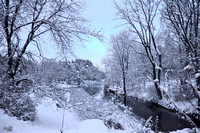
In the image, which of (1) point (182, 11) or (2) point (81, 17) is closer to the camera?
(2) point (81, 17)

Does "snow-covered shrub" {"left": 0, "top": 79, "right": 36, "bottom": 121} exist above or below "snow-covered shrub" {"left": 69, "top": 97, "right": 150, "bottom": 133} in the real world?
above

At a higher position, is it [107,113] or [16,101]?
[16,101]

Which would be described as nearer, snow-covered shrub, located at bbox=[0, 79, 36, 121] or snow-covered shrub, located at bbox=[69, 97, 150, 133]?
snow-covered shrub, located at bbox=[0, 79, 36, 121]

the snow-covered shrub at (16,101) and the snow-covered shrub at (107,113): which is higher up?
the snow-covered shrub at (16,101)

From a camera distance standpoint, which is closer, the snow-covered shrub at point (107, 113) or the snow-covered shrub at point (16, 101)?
the snow-covered shrub at point (16, 101)

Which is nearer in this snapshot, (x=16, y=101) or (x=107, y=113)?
(x=16, y=101)

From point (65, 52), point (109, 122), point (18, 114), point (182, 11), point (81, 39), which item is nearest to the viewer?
point (81, 39)

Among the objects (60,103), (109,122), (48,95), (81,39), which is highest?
(81,39)

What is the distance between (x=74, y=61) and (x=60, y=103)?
1992 mm

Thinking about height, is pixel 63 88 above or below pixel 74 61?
below

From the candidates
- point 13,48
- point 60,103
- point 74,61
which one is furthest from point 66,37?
point 60,103

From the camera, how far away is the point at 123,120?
540cm

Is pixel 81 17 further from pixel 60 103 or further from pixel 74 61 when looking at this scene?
pixel 60 103

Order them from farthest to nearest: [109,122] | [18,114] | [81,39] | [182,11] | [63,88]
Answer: [182,11], [109,122], [63,88], [18,114], [81,39]
